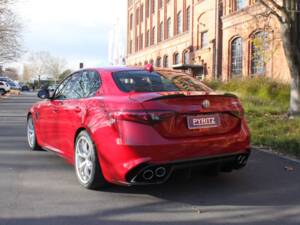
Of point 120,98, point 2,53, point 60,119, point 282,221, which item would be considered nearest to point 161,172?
point 120,98

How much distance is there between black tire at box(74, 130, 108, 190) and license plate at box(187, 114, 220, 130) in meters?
1.23

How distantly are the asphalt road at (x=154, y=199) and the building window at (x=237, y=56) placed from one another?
2457 centimetres

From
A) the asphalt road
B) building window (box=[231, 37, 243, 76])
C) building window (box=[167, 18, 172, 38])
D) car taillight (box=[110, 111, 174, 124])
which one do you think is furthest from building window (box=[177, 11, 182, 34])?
car taillight (box=[110, 111, 174, 124])

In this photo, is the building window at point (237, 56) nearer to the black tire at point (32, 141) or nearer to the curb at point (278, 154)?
the curb at point (278, 154)

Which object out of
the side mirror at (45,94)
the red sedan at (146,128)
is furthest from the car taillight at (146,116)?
the side mirror at (45,94)

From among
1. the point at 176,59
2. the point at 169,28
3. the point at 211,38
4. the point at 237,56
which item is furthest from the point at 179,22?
the point at 237,56

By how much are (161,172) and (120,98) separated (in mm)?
1011

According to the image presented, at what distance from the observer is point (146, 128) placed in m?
4.98

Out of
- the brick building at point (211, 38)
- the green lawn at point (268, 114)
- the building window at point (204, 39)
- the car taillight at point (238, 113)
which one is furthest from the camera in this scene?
the building window at point (204, 39)

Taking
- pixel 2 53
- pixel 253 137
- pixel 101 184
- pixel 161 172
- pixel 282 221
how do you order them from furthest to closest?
pixel 2 53 → pixel 253 137 → pixel 101 184 → pixel 161 172 → pixel 282 221

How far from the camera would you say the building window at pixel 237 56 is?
31003 mm

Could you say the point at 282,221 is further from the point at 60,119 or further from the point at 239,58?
the point at 239,58

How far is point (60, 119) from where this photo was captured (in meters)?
6.64

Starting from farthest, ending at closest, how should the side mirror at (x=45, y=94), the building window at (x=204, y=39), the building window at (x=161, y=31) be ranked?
the building window at (x=161, y=31)
the building window at (x=204, y=39)
the side mirror at (x=45, y=94)
